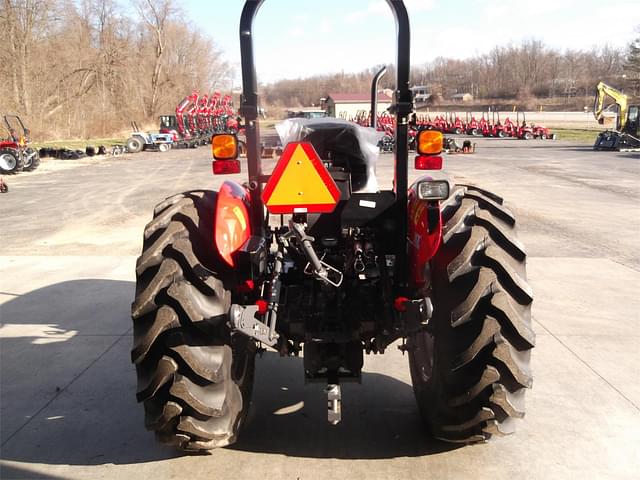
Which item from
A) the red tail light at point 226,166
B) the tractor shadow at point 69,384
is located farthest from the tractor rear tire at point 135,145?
the red tail light at point 226,166

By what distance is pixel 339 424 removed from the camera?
11.3ft

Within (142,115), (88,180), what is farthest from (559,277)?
(142,115)

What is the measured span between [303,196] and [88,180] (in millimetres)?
17863

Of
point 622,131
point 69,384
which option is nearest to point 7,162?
point 69,384

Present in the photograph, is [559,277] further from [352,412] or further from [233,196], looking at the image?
[233,196]

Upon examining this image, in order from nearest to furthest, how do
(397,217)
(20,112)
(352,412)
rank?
1. (397,217)
2. (352,412)
3. (20,112)

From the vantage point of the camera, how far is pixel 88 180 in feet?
60.1

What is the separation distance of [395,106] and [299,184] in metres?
0.67

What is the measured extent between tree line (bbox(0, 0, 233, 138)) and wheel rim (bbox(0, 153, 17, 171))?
11930 millimetres

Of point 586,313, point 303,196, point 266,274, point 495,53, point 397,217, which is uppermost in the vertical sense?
point 495,53

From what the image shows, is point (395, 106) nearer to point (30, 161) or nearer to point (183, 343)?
point (183, 343)

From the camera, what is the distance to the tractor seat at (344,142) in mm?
3287

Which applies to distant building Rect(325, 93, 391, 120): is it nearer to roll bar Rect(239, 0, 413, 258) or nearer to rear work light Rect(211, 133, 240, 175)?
roll bar Rect(239, 0, 413, 258)

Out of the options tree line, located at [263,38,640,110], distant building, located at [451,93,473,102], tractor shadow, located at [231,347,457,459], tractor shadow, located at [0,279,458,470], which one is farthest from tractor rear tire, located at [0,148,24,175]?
tree line, located at [263,38,640,110]
